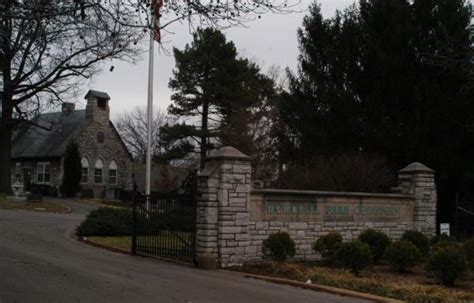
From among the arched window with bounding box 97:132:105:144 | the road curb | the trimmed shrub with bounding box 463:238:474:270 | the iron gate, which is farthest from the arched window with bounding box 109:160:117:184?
the road curb

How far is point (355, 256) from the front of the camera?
43.5 ft

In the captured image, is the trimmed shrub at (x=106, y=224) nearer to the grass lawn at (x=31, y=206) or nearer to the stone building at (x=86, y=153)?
the grass lawn at (x=31, y=206)

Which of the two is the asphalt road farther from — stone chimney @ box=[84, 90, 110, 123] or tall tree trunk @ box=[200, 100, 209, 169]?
stone chimney @ box=[84, 90, 110, 123]

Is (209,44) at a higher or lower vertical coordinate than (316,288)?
higher

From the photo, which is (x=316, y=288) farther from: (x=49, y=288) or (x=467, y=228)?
(x=467, y=228)

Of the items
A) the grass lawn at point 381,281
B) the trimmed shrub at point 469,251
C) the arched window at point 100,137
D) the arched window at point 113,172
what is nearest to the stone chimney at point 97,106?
the arched window at point 100,137

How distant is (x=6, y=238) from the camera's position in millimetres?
18344

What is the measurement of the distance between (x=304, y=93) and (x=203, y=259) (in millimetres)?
16056

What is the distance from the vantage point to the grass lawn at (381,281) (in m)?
10.5

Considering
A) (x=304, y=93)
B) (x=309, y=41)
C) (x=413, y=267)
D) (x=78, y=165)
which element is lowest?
(x=413, y=267)

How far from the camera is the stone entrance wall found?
13820 mm

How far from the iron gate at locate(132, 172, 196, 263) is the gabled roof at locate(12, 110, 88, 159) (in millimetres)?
34068

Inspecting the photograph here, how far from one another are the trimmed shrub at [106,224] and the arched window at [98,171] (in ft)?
96.3

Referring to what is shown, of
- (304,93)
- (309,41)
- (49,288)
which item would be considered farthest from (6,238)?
(309,41)
